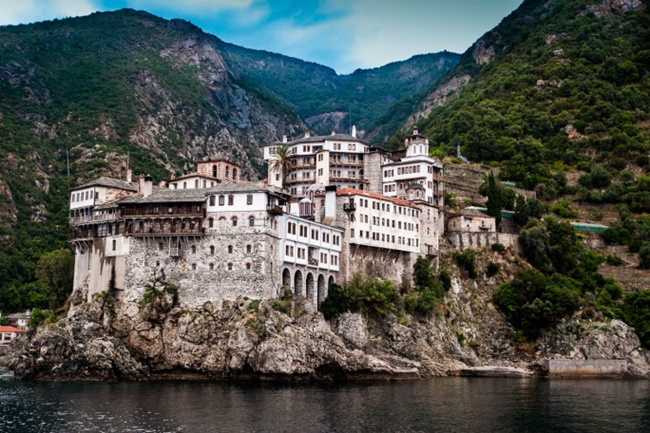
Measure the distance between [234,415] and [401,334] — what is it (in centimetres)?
3052

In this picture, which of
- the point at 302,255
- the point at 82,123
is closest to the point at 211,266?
the point at 302,255

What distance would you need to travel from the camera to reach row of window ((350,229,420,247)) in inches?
3243

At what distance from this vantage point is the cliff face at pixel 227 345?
67438 mm

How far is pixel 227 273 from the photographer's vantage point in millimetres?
71625

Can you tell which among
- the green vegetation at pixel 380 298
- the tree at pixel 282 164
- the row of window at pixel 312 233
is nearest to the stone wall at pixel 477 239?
the green vegetation at pixel 380 298

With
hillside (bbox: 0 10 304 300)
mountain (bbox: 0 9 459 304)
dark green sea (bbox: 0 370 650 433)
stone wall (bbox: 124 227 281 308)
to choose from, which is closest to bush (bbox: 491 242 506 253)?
dark green sea (bbox: 0 370 650 433)

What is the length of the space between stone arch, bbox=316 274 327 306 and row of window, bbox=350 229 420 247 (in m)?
5.83

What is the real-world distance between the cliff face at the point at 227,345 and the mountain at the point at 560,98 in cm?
4385

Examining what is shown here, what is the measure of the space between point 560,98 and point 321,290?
7421 cm

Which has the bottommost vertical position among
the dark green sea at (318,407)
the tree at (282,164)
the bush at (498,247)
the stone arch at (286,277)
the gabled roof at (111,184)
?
the dark green sea at (318,407)

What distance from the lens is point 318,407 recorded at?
54.3 m

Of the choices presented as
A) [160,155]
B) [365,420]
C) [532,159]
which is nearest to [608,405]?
[365,420]

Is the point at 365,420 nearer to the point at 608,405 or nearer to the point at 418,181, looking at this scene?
the point at 608,405

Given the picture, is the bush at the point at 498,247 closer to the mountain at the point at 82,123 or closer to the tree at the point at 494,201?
the tree at the point at 494,201
